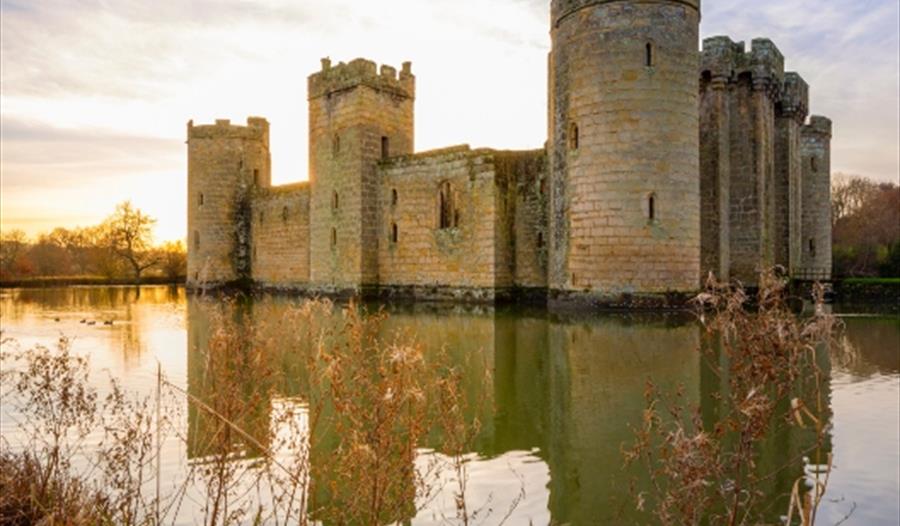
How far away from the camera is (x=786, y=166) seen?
1074 inches

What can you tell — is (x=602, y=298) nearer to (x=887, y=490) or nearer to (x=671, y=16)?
(x=671, y=16)

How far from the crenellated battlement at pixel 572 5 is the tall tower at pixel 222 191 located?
69.0 ft

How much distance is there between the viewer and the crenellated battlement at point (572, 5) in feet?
62.8

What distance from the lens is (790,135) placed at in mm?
27578

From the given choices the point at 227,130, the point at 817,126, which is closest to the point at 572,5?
the point at 817,126

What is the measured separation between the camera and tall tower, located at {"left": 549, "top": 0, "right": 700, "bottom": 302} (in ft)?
61.0

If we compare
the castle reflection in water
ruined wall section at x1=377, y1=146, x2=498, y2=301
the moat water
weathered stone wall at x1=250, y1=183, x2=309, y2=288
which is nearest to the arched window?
ruined wall section at x1=377, y1=146, x2=498, y2=301

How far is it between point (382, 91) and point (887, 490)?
25063mm

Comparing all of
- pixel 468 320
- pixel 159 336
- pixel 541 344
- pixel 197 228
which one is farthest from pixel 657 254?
pixel 197 228

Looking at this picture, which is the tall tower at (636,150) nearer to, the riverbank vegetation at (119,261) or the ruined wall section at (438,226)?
the ruined wall section at (438,226)

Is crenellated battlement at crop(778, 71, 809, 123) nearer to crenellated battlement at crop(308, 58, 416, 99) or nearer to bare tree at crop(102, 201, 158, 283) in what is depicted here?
crenellated battlement at crop(308, 58, 416, 99)

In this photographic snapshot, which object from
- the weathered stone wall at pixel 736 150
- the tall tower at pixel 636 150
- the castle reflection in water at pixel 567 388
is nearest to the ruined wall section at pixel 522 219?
the tall tower at pixel 636 150

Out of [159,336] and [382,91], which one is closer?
[159,336]

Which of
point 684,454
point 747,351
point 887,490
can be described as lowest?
point 887,490
